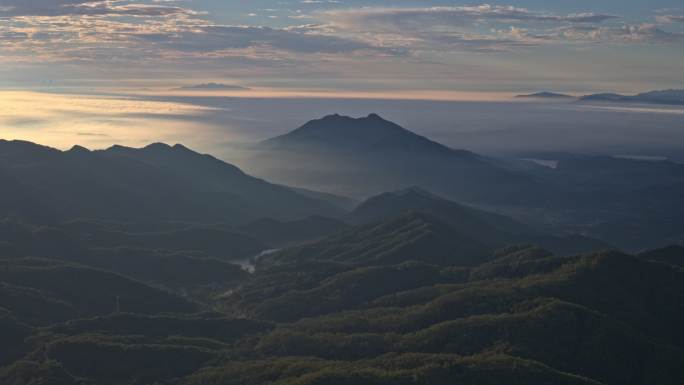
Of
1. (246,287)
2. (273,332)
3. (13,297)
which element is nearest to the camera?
(273,332)

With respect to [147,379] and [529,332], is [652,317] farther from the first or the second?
[147,379]

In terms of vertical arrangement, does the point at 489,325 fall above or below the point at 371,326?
above

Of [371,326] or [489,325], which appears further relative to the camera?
[371,326]

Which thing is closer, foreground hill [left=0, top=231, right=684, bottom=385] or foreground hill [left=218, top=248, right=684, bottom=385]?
foreground hill [left=218, top=248, right=684, bottom=385]

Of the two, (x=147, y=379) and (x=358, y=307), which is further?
(x=358, y=307)

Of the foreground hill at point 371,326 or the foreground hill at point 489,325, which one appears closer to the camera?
the foreground hill at point 489,325

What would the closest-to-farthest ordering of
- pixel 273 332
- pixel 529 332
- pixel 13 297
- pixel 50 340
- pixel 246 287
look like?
pixel 529 332
pixel 50 340
pixel 273 332
pixel 13 297
pixel 246 287

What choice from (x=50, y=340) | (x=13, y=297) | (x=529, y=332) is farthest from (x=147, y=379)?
(x=529, y=332)

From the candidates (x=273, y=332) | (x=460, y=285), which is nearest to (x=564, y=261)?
(x=460, y=285)

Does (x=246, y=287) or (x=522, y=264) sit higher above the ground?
(x=522, y=264)
